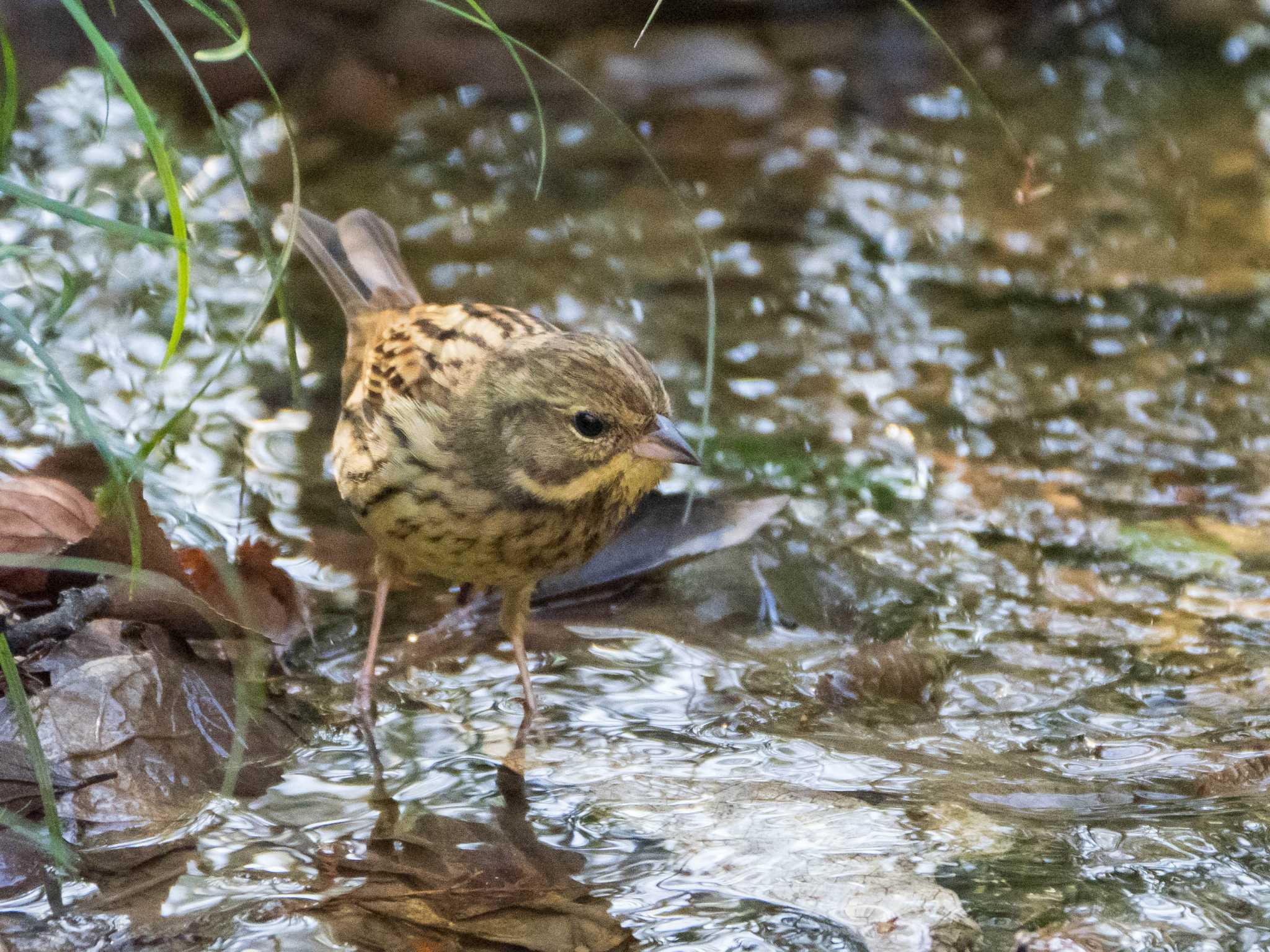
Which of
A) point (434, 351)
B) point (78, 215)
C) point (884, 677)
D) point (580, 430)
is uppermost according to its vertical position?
point (78, 215)

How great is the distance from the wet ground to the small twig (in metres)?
0.52

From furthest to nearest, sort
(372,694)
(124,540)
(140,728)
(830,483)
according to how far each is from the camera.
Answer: (830,483) → (372,694) → (124,540) → (140,728)

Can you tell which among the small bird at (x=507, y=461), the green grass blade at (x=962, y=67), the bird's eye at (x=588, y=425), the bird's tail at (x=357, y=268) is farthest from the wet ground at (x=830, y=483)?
the green grass blade at (x=962, y=67)

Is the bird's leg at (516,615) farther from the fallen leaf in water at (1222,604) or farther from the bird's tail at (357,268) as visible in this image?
the fallen leaf in water at (1222,604)

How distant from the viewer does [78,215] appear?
265cm

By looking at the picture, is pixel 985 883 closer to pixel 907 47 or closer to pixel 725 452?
pixel 725 452

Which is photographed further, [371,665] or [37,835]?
[371,665]

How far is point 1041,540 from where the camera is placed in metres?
4.70

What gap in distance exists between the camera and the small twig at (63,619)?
Result: 336 cm

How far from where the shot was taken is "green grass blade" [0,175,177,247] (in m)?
2.65

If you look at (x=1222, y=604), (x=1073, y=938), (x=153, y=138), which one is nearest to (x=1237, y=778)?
(x=1073, y=938)

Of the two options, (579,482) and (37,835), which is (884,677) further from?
(37,835)

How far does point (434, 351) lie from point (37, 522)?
1263 mm

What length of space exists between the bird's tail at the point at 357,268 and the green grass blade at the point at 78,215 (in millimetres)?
2288
